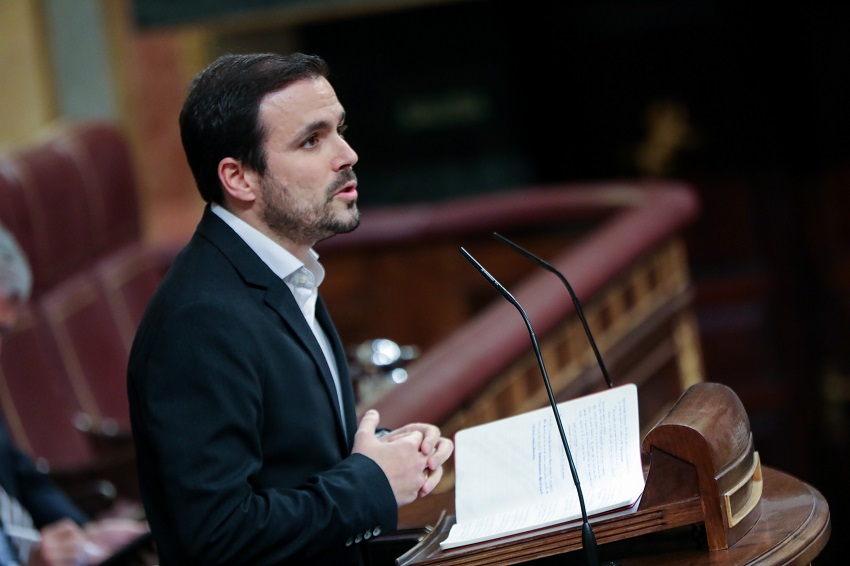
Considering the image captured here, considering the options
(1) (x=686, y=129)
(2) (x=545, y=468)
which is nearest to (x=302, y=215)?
(2) (x=545, y=468)

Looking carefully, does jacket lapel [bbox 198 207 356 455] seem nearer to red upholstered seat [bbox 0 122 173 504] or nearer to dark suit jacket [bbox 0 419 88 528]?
dark suit jacket [bbox 0 419 88 528]

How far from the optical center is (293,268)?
1.58 meters

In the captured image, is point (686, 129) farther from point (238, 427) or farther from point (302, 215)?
point (238, 427)

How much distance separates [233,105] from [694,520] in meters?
0.69

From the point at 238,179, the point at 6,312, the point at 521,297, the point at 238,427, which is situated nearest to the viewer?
the point at 238,427

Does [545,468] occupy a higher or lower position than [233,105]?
lower

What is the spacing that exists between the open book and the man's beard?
320 mm

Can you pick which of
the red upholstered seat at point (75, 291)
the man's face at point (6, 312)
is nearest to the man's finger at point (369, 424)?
the man's face at point (6, 312)

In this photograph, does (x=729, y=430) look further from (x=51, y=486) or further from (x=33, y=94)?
(x=33, y=94)

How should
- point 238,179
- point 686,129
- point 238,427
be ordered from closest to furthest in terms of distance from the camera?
point 238,427
point 238,179
point 686,129

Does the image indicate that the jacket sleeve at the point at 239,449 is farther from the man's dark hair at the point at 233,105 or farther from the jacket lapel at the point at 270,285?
the man's dark hair at the point at 233,105

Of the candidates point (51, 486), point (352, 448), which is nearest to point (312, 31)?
point (51, 486)

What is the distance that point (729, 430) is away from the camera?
59.6 inches

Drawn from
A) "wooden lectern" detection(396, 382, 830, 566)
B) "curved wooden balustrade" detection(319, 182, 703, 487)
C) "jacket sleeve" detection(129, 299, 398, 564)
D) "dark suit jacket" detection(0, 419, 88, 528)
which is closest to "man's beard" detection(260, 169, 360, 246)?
"jacket sleeve" detection(129, 299, 398, 564)
